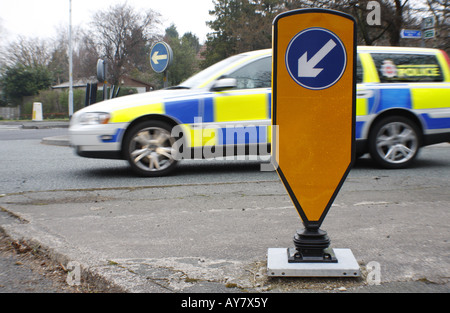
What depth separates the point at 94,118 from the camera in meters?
5.85

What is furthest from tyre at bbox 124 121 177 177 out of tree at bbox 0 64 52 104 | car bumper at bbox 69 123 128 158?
tree at bbox 0 64 52 104

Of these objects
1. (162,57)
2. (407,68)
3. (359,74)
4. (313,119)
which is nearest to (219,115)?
(359,74)

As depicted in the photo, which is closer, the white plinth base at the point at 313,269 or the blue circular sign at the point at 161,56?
the white plinth base at the point at 313,269

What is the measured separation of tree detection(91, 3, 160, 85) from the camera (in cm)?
4706

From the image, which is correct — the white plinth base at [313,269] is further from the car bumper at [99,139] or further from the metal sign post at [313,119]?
the car bumper at [99,139]

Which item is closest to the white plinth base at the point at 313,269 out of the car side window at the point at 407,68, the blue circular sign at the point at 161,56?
the car side window at the point at 407,68

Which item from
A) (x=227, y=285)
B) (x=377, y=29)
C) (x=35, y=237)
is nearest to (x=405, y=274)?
(x=227, y=285)

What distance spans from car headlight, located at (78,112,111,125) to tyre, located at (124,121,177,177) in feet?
1.12

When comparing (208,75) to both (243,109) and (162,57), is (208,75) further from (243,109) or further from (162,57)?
(162,57)

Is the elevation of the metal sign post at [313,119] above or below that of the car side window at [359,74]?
below

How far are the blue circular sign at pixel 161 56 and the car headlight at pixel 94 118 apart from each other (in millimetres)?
4378

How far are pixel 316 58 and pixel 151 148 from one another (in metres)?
3.85

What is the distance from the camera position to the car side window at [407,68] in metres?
6.48

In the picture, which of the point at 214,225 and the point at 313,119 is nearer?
the point at 313,119
